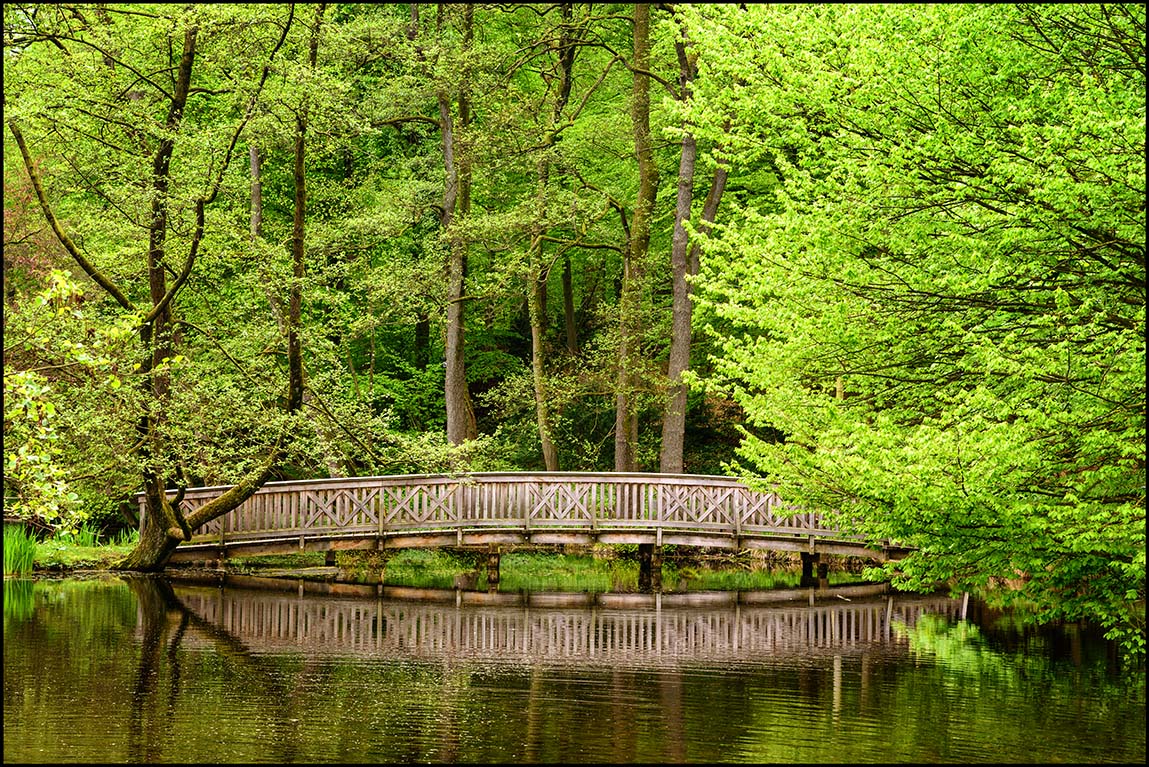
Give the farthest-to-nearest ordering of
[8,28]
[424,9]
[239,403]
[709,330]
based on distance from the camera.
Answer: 1. [424,9]
2. [239,403]
3. [8,28]
4. [709,330]

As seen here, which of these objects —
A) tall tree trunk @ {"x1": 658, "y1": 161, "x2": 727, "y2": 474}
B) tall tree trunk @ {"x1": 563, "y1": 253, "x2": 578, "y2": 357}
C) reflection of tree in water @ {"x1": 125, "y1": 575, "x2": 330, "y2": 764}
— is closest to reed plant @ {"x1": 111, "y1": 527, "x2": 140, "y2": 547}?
reflection of tree in water @ {"x1": 125, "y1": 575, "x2": 330, "y2": 764}

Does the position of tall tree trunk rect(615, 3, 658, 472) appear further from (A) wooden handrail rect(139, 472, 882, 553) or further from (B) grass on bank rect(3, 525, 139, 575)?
(B) grass on bank rect(3, 525, 139, 575)

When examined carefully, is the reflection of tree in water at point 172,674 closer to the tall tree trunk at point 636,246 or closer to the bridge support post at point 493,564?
the bridge support post at point 493,564

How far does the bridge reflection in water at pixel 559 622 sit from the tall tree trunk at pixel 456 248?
6.17 m

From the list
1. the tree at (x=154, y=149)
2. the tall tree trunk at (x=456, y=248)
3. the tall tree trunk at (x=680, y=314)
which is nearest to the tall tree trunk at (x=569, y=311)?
the tall tree trunk at (x=456, y=248)

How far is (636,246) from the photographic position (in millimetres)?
26188

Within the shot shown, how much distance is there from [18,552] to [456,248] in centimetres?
1038

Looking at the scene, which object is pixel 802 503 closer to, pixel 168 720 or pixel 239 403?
pixel 168 720

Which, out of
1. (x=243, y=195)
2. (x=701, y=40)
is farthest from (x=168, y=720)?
(x=243, y=195)

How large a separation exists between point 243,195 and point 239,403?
843 cm

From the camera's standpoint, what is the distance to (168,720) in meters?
10.9

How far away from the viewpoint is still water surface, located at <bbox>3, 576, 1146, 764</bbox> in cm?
1038

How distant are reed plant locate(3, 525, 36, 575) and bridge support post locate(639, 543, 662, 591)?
10340 millimetres

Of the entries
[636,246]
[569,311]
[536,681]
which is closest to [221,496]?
[636,246]
